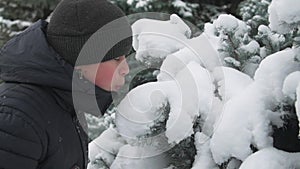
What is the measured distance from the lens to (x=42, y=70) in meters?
1.73

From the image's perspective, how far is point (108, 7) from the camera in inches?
71.4

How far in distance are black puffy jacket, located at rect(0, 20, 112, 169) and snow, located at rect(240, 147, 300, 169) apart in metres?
0.56

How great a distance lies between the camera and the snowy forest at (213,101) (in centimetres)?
161

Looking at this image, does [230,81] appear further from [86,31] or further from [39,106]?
[39,106]

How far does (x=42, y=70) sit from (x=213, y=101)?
0.61 meters

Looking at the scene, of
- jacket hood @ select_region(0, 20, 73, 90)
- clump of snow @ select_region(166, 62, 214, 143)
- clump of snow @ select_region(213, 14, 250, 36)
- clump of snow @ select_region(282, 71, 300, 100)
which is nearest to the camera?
clump of snow @ select_region(282, 71, 300, 100)

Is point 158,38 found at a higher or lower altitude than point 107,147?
higher

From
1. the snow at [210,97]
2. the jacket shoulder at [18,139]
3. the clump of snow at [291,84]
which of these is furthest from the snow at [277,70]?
the jacket shoulder at [18,139]

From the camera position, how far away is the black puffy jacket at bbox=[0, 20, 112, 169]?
5.30 feet

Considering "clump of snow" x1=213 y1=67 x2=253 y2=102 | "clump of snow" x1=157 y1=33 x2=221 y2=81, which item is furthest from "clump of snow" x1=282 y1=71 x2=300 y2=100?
"clump of snow" x1=157 y1=33 x2=221 y2=81

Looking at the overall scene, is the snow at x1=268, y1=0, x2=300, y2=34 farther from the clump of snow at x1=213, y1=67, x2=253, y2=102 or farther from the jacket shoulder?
the jacket shoulder

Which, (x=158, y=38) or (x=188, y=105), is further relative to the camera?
(x=158, y=38)

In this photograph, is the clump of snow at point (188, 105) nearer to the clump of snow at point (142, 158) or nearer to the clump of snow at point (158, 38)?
the clump of snow at point (142, 158)

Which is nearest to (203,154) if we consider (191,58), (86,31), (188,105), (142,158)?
(188,105)
